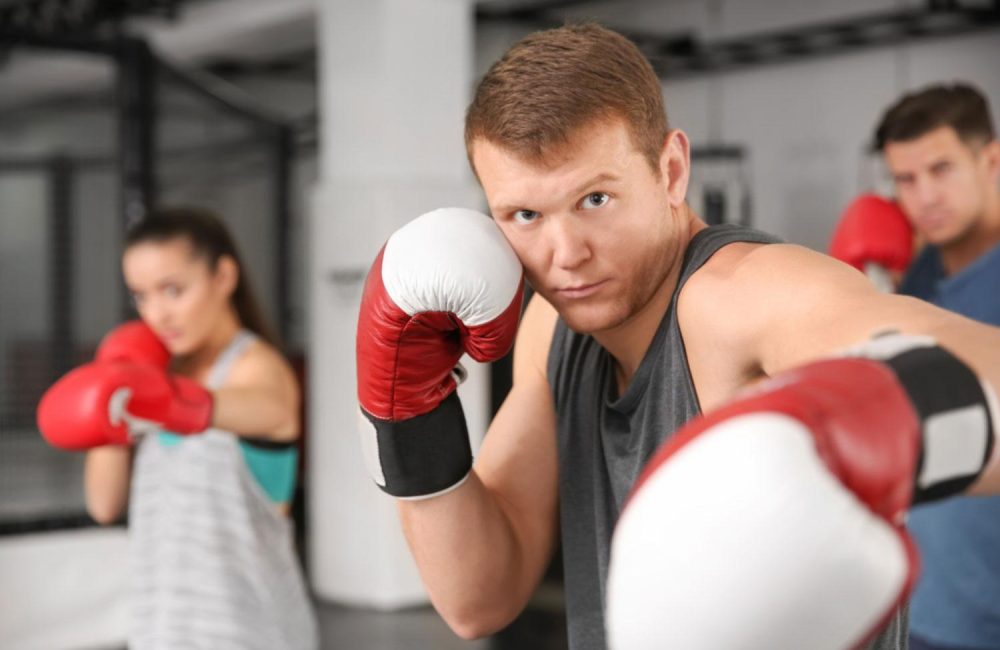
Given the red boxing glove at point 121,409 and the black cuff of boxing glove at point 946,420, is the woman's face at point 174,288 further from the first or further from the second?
the black cuff of boxing glove at point 946,420

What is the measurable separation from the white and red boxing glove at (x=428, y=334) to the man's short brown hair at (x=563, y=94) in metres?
0.11

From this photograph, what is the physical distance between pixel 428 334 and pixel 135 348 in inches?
67.5

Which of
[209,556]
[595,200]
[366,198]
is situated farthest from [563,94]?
[366,198]

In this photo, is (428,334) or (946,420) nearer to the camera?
(946,420)

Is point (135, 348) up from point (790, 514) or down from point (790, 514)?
down

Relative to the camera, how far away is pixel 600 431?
1410mm

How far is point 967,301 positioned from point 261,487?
1.52 m

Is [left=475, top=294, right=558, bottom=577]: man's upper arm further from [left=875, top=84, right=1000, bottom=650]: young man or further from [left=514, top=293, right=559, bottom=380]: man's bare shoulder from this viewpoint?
[left=875, top=84, right=1000, bottom=650]: young man

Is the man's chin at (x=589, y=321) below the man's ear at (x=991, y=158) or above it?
below

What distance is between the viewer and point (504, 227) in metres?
1.23

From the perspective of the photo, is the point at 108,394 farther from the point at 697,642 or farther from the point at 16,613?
the point at 16,613

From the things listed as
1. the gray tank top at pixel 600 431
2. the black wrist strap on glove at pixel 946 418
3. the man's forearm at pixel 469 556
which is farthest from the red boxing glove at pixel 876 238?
the black wrist strap on glove at pixel 946 418

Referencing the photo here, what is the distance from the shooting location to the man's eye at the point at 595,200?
46.3 inches

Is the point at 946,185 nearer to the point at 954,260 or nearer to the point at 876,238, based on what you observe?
the point at 954,260
